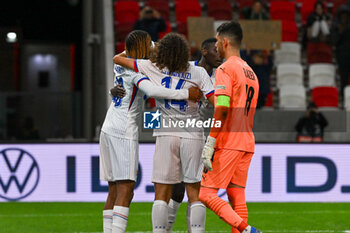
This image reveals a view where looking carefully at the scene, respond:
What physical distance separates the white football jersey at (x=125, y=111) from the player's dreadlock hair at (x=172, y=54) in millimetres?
365

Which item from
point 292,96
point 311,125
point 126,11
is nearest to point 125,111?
point 311,125

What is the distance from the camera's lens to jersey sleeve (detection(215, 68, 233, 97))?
4.75 meters

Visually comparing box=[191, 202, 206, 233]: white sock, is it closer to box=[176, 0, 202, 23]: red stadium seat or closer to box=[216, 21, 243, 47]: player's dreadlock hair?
box=[216, 21, 243, 47]: player's dreadlock hair

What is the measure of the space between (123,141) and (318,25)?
8.86m

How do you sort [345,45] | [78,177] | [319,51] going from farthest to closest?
[319,51] → [345,45] → [78,177]

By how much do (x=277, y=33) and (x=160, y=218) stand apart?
27.7 feet

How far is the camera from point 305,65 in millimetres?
14031

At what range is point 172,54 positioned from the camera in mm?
4863

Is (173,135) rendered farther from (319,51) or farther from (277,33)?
(319,51)

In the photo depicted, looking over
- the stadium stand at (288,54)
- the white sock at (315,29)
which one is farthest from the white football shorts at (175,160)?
the stadium stand at (288,54)

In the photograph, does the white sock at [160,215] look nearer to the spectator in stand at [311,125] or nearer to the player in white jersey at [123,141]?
the player in white jersey at [123,141]

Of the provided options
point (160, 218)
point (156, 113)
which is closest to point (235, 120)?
point (156, 113)

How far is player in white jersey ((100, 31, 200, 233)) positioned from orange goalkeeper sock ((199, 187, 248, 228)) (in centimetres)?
63

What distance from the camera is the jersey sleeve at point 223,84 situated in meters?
4.75
